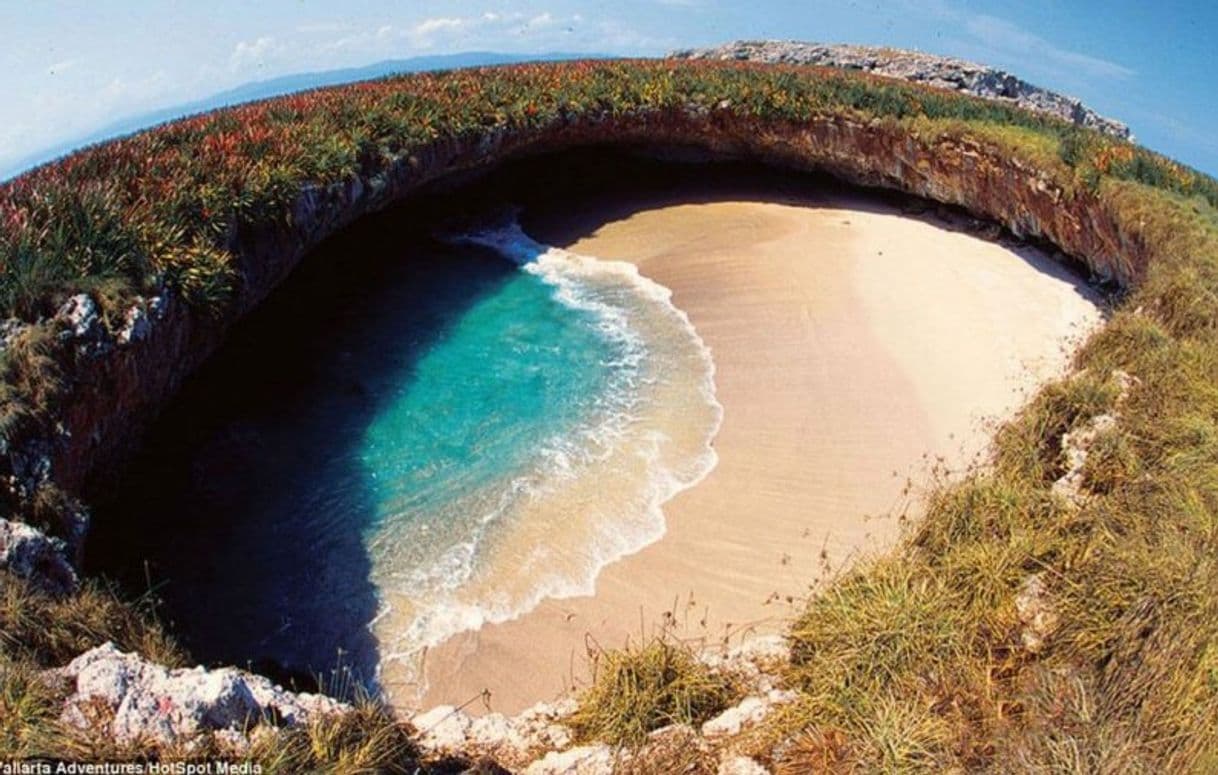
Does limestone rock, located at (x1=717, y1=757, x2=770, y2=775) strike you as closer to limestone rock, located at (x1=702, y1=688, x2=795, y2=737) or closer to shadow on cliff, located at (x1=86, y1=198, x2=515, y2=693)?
limestone rock, located at (x1=702, y1=688, x2=795, y2=737)

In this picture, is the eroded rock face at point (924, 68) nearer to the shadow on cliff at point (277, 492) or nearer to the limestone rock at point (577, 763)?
the shadow on cliff at point (277, 492)

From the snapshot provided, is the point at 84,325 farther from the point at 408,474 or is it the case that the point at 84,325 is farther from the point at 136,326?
the point at 408,474

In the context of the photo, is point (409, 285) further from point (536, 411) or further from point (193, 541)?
point (193, 541)

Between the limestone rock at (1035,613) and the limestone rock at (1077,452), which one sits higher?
the limestone rock at (1077,452)

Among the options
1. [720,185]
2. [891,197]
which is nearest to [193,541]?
[720,185]

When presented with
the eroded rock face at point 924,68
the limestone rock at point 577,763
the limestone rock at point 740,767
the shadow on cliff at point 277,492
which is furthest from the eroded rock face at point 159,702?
the eroded rock face at point 924,68

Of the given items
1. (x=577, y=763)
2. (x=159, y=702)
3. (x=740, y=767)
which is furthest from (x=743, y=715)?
(x=159, y=702)
